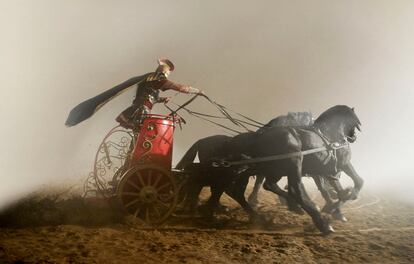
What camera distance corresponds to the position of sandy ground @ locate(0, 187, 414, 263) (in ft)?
14.5

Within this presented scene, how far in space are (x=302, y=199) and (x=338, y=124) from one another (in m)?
2.05

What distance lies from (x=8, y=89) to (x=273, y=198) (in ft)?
28.8

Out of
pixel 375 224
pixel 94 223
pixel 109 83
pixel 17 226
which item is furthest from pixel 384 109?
pixel 17 226

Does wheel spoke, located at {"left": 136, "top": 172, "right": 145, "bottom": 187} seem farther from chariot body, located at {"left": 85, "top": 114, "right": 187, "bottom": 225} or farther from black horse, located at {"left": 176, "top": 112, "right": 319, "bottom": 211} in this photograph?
black horse, located at {"left": 176, "top": 112, "right": 319, "bottom": 211}

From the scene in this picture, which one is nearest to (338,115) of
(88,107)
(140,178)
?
(140,178)

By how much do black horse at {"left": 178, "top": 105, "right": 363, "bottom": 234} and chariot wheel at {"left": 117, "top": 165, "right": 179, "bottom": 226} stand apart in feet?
3.72

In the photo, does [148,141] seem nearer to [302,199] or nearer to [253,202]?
[302,199]

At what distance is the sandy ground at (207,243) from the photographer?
4.41 metres

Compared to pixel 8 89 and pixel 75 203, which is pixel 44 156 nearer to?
pixel 8 89

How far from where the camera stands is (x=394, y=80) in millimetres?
13906

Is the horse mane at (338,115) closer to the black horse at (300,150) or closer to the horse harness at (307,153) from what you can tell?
the black horse at (300,150)

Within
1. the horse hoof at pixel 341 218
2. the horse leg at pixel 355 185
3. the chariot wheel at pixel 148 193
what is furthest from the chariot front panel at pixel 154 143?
the horse leg at pixel 355 185

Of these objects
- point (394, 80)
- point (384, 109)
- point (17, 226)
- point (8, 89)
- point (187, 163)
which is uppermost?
point (394, 80)

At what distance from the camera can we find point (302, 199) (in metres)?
5.88
